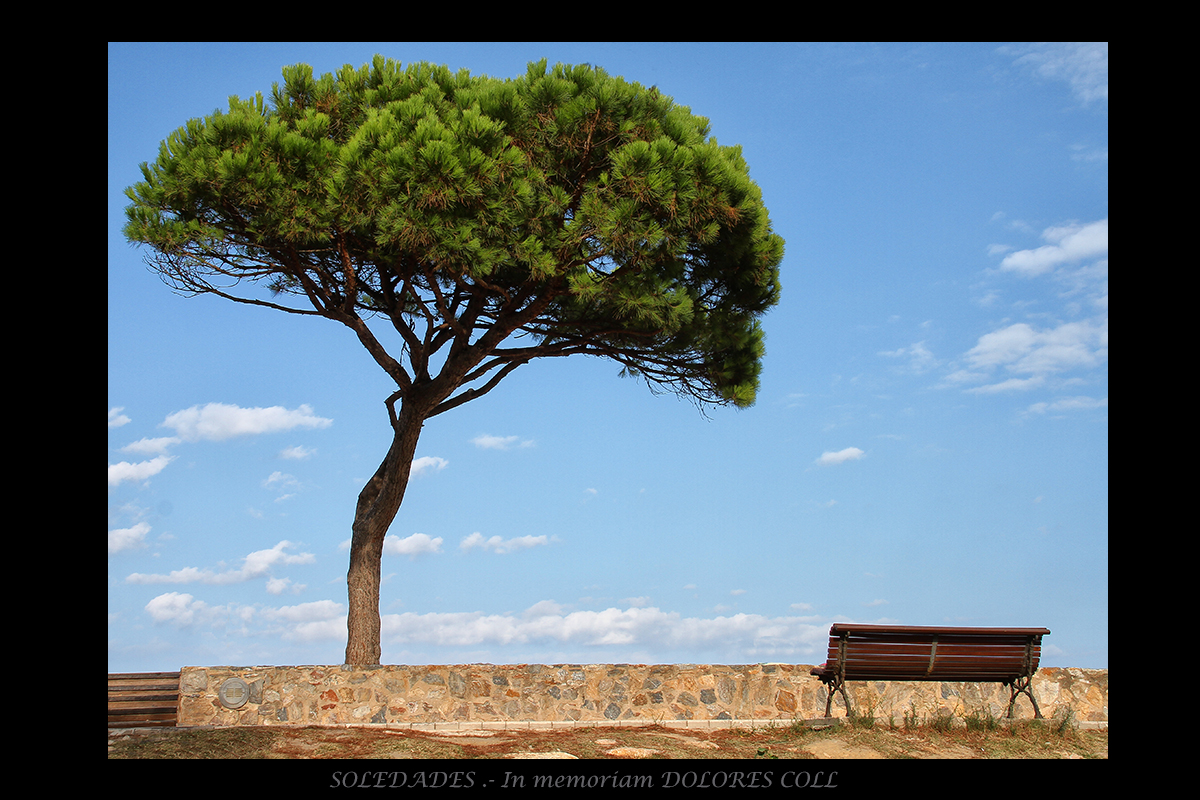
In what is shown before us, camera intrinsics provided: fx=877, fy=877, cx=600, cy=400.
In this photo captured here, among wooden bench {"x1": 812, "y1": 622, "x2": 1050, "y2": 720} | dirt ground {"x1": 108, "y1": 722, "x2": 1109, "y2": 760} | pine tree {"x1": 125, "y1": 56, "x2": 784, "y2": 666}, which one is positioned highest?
pine tree {"x1": 125, "y1": 56, "x2": 784, "y2": 666}

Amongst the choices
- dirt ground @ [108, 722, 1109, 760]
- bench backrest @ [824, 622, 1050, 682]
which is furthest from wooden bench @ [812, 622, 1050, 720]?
dirt ground @ [108, 722, 1109, 760]

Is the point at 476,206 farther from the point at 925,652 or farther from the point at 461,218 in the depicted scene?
the point at 925,652

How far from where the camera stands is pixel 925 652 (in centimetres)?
683

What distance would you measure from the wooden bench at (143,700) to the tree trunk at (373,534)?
6.36 ft

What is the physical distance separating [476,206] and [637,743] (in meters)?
5.09

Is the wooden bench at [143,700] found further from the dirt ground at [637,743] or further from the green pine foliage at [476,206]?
the green pine foliage at [476,206]

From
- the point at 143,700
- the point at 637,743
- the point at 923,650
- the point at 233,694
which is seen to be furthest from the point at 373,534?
the point at 923,650

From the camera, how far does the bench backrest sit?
6785mm

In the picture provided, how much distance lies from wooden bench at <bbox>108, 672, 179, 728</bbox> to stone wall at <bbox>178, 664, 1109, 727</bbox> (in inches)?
4.2

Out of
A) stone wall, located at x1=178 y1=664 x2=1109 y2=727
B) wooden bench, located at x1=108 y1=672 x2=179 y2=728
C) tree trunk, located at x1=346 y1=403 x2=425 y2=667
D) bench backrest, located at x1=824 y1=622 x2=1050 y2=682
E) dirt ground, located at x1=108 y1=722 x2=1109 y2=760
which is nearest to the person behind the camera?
dirt ground, located at x1=108 y1=722 x2=1109 y2=760

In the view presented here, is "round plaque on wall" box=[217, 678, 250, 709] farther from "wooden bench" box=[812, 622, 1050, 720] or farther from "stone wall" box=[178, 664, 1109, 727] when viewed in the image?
Answer: "wooden bench" box=[812, 622, 1050, 720]
